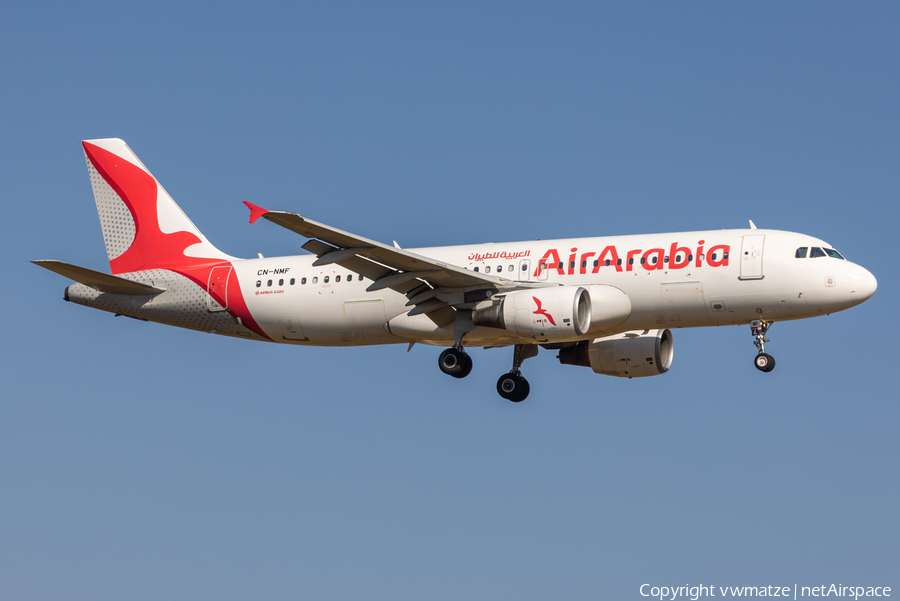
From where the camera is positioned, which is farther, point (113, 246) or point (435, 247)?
point (113, 246)

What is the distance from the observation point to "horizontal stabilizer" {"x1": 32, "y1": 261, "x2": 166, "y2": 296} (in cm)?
3712

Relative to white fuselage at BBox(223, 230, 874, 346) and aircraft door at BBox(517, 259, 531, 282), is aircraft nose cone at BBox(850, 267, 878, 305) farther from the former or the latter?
aircraft door at BBox(517, 259, 531, 282)

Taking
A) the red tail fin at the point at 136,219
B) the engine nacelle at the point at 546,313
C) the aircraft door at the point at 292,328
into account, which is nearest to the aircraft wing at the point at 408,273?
the engine nacelle at the point at 546,313

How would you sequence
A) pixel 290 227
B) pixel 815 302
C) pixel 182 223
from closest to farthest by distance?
pixel 290 227 < pixel 815 302 < pixel 182 223

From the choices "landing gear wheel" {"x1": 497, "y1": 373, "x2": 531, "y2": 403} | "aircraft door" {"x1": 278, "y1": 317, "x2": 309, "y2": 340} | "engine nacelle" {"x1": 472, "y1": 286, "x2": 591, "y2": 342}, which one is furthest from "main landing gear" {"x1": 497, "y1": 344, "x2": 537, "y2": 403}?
"aircraft door" {"x1": 278, "y1": 317, "x2": 309, "y2": 340}

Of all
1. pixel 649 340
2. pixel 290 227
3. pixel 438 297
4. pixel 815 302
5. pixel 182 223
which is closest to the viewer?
pixel 290 227

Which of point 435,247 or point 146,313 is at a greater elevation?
point 435,247

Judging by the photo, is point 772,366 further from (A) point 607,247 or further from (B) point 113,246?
(B) point 113,246

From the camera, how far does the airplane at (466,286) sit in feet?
112

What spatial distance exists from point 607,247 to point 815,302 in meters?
6.35

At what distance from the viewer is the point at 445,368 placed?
36781 millimetres

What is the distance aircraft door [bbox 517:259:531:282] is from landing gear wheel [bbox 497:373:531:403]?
4362 millimetres

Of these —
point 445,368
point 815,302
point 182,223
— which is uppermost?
point 182,223

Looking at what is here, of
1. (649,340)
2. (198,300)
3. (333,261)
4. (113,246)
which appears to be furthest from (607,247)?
(113,246)
